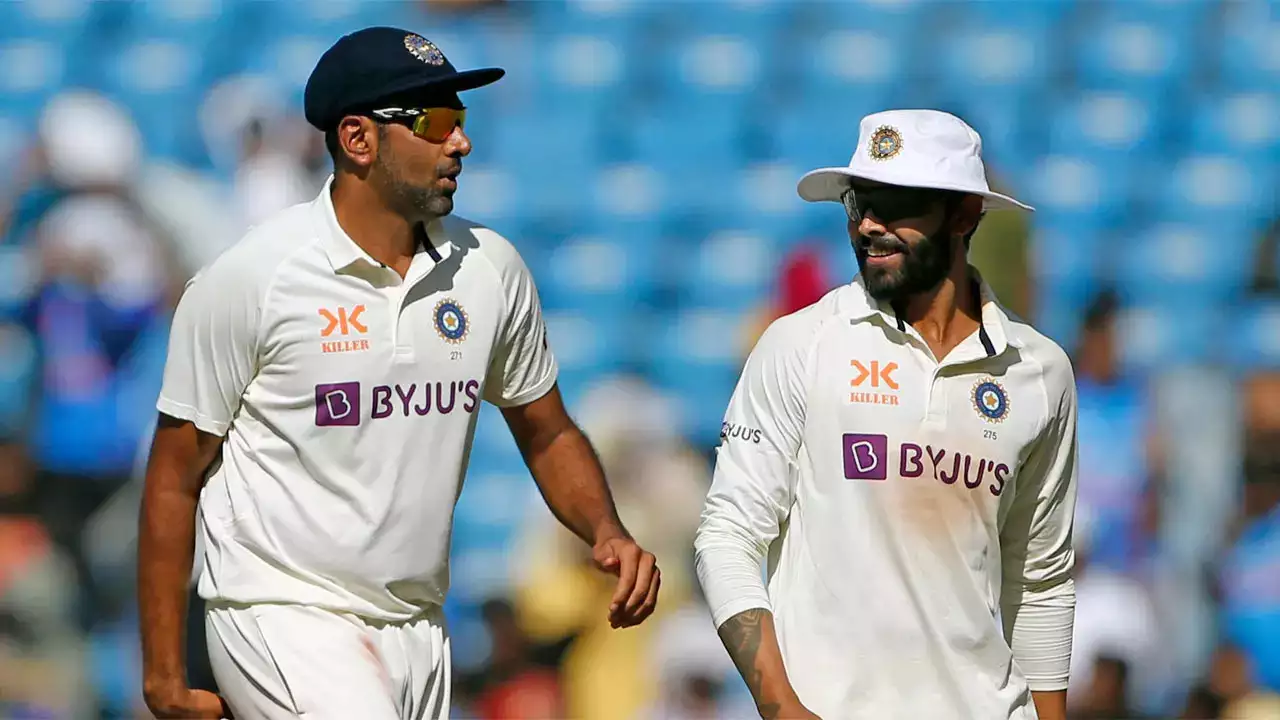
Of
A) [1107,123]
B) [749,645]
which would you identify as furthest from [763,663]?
[1107,123]

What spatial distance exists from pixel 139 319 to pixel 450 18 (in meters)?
2.86

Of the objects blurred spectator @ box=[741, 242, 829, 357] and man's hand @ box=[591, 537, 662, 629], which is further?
blurred spectator @ box=[741, 242, 829, 357]

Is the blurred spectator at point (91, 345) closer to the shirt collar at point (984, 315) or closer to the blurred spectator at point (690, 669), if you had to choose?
the blurred spectator at point (690, 669)

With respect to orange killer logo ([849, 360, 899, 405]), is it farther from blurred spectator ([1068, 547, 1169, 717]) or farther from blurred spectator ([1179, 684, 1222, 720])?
blurred spectator ([1179, 684, 1222, 720])

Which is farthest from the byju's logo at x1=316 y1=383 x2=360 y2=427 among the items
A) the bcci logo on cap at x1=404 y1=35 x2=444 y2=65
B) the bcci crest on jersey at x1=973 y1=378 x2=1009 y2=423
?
the bcci crest on jersey at x1=973 y1=378 x2=1009 y2=423

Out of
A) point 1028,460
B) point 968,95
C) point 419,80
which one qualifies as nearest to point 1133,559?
point 968,95

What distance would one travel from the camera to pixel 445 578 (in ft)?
14.6

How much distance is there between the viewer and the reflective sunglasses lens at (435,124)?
14.3 feet

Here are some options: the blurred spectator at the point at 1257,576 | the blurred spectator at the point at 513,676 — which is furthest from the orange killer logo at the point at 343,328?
the blurred spectator at the point at 1257,576

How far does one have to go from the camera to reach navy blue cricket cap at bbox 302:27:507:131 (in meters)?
4.32

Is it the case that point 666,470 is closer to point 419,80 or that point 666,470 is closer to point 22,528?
point 22,528

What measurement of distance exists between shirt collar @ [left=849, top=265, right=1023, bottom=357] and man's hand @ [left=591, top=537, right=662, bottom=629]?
682 mm

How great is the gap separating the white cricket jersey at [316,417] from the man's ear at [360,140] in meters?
0.15

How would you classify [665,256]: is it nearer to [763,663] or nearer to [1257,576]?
[1257,576]
